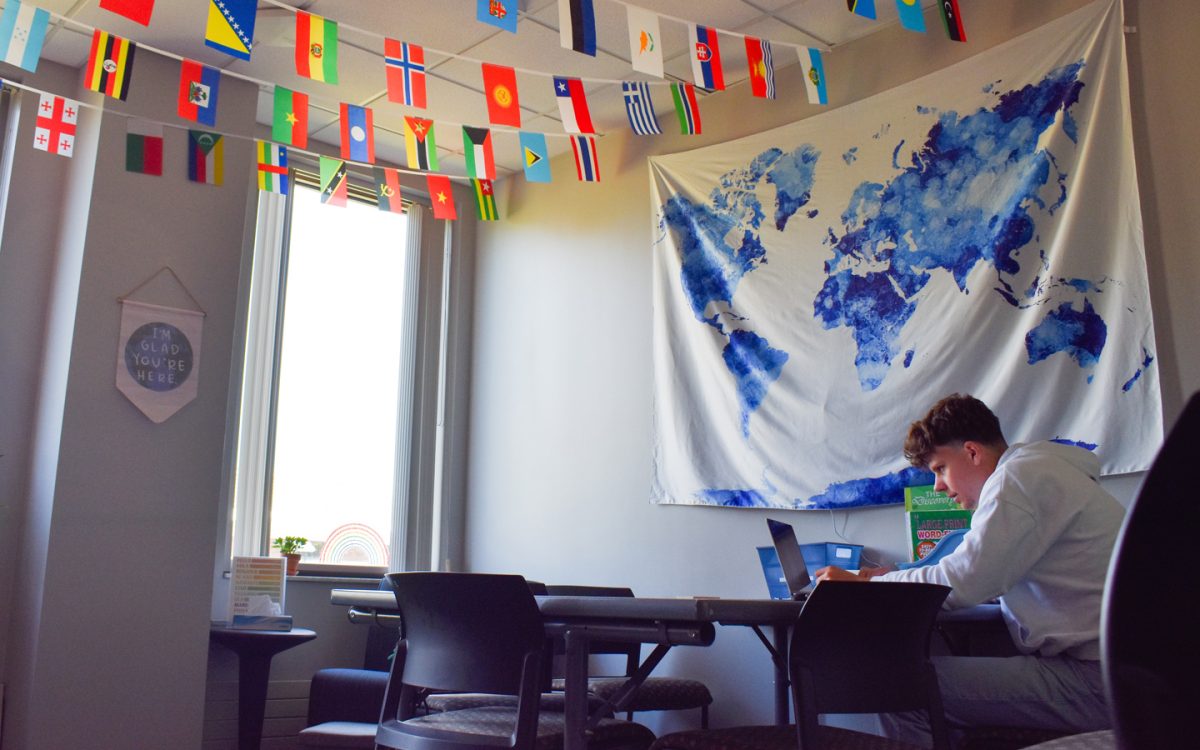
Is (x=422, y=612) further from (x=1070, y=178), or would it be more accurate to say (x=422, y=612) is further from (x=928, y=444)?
(x=1070, y=178)

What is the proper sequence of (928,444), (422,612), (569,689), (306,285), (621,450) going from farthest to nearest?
1. (306,285)
2. (621,450)
3. (928,444)
4. (422,612)
5. (569,689)

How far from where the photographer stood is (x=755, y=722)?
157 inches

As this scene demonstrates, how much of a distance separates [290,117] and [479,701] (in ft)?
7.88

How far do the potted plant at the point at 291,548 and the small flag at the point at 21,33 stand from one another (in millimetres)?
2364

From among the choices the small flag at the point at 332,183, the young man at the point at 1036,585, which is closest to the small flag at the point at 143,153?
the small flag at the point at 332,183

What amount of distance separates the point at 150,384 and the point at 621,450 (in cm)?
211

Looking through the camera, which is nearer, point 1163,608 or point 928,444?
point 1163,608

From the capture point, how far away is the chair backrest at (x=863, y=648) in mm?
1908

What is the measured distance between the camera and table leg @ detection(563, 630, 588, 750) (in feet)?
6.70

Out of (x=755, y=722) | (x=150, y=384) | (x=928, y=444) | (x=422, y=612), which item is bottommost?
(x=755, y=722)

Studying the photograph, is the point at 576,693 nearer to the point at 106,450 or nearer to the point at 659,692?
the point at 659,692

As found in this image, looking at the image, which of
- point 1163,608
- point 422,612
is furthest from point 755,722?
point 1163,608

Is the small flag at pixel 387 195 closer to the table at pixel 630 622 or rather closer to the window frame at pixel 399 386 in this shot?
the window frame at pixel 399 386

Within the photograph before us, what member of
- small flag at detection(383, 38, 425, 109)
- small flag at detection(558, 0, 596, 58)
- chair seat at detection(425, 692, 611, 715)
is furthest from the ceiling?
chair seat at detection(425, 692, 611, 715)
